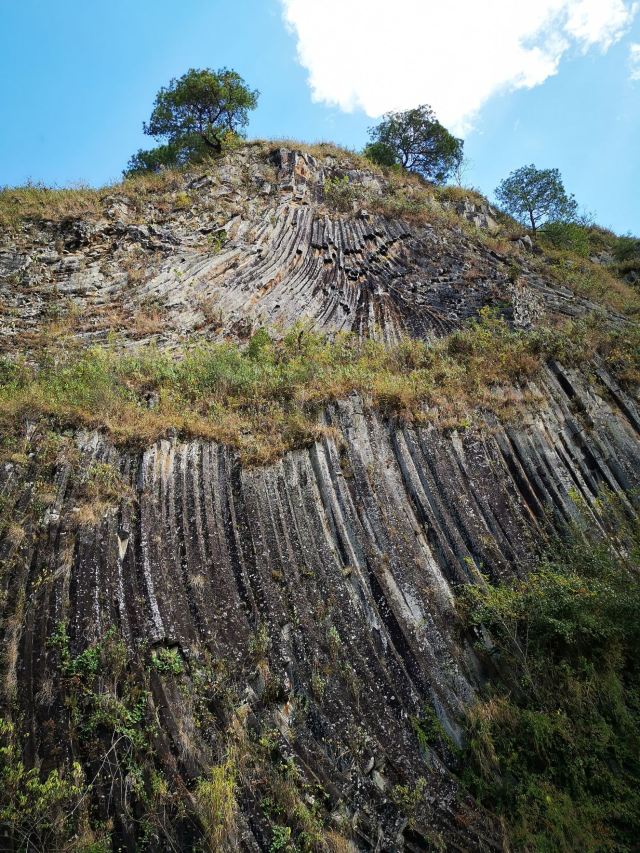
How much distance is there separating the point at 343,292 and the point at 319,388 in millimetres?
6393

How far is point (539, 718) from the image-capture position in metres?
5.47

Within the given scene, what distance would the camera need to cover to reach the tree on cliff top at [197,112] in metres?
21.3

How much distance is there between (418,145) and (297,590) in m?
27.4

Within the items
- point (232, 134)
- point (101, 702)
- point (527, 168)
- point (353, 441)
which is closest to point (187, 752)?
point (101, 702)

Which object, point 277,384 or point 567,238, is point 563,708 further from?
point 567,238

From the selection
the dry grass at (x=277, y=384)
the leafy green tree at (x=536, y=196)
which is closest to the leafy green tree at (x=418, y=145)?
the leafy green tree at (x=536, y=196)

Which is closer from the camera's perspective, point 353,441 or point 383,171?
Result: point 353,441

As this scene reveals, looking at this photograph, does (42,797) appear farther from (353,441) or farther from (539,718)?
(353,441)

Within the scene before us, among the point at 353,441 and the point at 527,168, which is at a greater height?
the point at 527,168

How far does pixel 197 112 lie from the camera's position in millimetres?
21953

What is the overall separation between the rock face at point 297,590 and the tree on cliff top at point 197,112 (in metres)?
14.0

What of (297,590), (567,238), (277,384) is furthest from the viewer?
(567,238)

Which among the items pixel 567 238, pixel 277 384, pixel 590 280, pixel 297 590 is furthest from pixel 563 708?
pixel 567 238

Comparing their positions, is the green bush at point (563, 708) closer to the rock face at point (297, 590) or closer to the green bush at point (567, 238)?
the rock face at point (297, 590)
